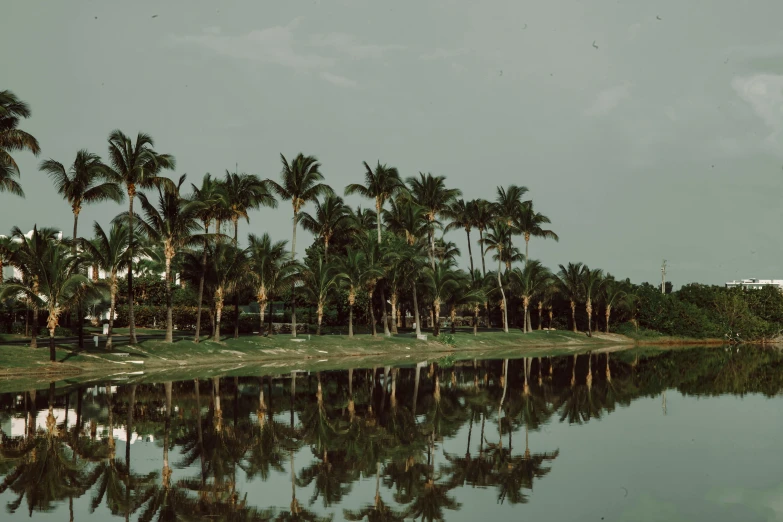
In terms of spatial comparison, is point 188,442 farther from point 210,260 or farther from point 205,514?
point 210,260

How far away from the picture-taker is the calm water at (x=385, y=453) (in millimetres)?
14500

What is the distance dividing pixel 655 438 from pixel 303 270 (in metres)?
43.8

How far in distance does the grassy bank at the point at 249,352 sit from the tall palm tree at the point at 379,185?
15.3m

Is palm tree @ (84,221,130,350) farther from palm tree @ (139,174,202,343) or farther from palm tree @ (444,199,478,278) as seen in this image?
palm tree @ (444,199,478,278)

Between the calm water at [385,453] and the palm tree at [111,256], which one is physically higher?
the palm tree at [111,256]

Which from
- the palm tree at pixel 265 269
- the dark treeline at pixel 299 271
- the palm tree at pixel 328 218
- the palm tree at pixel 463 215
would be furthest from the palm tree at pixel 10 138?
the palm tree at pixel 463 215

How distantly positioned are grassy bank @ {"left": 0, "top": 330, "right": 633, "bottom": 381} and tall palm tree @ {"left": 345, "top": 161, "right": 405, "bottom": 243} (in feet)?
50.1

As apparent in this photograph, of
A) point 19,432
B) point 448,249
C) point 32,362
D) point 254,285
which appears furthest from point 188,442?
point 448,249

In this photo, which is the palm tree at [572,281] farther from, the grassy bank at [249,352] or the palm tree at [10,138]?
the palm tree at [10,138]

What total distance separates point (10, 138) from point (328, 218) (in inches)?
1432

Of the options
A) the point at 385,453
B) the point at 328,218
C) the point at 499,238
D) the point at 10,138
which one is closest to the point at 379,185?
the point at 328,218

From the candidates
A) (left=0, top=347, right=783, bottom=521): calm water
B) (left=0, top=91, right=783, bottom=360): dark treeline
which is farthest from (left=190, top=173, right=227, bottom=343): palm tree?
(left=0, top=347, right=783, bottom=521): calm water

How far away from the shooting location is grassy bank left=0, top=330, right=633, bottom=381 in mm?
→ 40938

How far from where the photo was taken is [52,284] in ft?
131
